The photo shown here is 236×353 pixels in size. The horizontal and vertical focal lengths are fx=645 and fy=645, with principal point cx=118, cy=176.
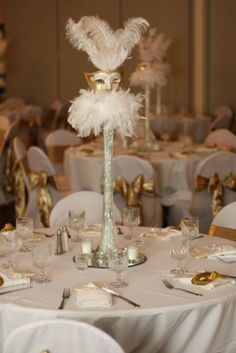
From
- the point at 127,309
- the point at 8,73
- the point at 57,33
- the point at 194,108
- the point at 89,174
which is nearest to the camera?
the point at 127,309

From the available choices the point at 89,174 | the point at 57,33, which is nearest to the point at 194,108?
the point at 57,33

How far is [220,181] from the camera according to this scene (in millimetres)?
4949

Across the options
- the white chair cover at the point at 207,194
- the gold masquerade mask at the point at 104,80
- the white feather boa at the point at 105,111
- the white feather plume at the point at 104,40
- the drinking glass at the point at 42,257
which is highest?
the white feather plume at the point at 104,40

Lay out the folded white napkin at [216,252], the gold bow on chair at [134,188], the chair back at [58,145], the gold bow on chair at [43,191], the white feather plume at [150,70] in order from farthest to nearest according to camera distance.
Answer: the chair back at [58,145] → the white feather plume at [150,70] → the gold bow on chair at [43,191] → the gold bow on chair at [134,188] → the folded white napkin at [216,252]

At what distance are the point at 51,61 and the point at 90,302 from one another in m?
9.30

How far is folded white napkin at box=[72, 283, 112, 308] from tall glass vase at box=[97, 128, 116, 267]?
0.37 m

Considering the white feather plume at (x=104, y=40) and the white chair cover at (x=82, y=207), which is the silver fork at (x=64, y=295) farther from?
the white chair cover at (x=82, y=207)

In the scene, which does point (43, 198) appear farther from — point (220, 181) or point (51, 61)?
point (51, 61)

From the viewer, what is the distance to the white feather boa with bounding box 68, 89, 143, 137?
260 centimetres

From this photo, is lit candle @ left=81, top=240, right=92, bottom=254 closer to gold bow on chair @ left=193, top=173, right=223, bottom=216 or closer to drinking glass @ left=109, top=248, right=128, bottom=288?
drinking glass @ left=109, top=248, right=128, bottom=288

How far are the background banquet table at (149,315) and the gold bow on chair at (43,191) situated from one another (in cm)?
252

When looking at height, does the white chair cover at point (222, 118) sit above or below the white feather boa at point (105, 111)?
below

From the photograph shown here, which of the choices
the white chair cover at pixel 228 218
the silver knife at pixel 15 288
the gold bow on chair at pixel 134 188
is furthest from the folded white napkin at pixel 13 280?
the gold bow on chair at pixel 134 188

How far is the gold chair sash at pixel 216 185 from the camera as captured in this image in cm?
492
